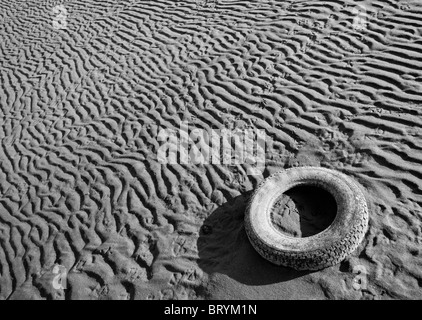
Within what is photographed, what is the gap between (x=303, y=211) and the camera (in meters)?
5.47

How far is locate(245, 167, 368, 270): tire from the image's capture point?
4.61 metres

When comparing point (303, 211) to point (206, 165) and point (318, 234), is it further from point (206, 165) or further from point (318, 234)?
point (206, 165)

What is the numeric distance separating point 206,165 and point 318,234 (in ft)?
8.95

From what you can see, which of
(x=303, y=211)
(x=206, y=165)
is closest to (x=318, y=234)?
(x=303, y=211)

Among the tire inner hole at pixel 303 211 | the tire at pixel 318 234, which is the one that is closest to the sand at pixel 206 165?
the tire inner hole at pixel 303 211

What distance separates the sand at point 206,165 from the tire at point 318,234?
20cm

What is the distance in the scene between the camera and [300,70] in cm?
818

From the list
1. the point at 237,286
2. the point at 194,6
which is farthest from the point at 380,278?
the point at 194,6

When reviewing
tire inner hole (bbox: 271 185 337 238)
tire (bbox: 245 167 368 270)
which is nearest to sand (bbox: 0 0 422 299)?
tire inner hole (bbox: 271 185 337 238)

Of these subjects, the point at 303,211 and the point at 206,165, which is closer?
the point at 303,211

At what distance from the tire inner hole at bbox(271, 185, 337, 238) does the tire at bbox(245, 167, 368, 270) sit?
168 millimetres

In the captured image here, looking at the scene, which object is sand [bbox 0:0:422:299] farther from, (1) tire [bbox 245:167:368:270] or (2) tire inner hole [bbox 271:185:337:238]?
(1) tire [bbox 245:167:368:270]

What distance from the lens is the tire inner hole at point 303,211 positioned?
524cm
